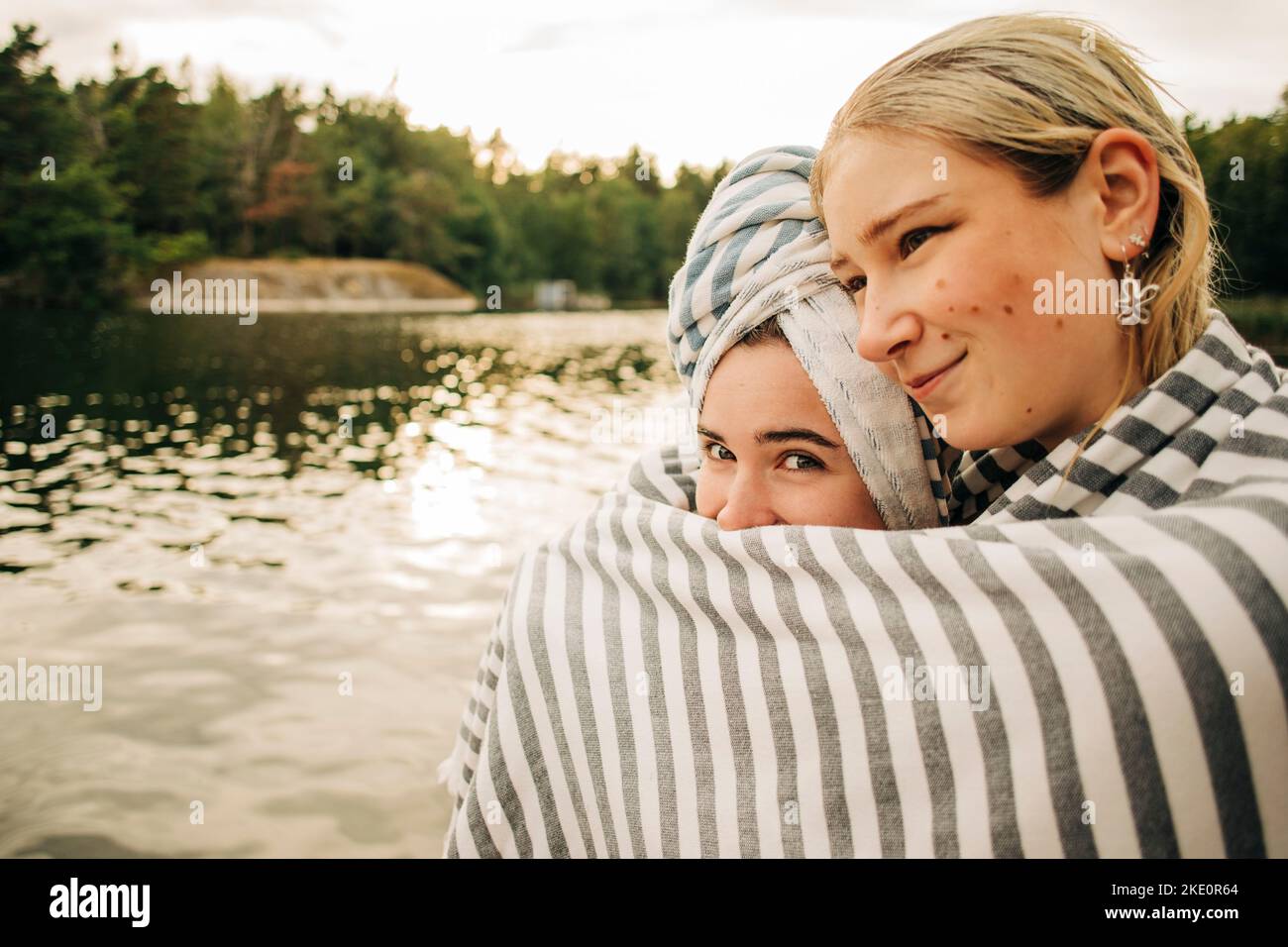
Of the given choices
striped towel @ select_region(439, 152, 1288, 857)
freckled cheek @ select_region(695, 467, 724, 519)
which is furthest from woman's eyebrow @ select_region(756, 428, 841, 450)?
striped towel @ select_region(439, 152, 1288, 857)

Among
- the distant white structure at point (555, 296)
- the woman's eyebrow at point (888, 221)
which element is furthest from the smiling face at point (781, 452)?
the distant white structure at point (555, 296)

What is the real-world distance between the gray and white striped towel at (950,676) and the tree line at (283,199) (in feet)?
34.4

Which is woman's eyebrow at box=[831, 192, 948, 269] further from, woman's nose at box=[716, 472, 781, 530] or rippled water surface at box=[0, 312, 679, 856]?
rippled water surface at box=[0, 312, 679, 856]

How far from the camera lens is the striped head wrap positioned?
2.08 m

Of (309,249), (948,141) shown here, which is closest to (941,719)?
(948,141)

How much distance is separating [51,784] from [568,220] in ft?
315

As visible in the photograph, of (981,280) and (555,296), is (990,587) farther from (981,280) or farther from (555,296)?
(555,296)

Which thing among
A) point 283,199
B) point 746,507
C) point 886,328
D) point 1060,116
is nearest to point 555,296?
point 283,199

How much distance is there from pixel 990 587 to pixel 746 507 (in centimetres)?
73

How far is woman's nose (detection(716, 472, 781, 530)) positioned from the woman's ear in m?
0.82

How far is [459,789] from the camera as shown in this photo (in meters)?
2.53

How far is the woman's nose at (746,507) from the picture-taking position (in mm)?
2100

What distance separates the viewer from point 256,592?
8.12 meters

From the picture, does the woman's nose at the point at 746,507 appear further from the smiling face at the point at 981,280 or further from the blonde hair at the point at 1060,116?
the blonde hair at the point at 1060,116
